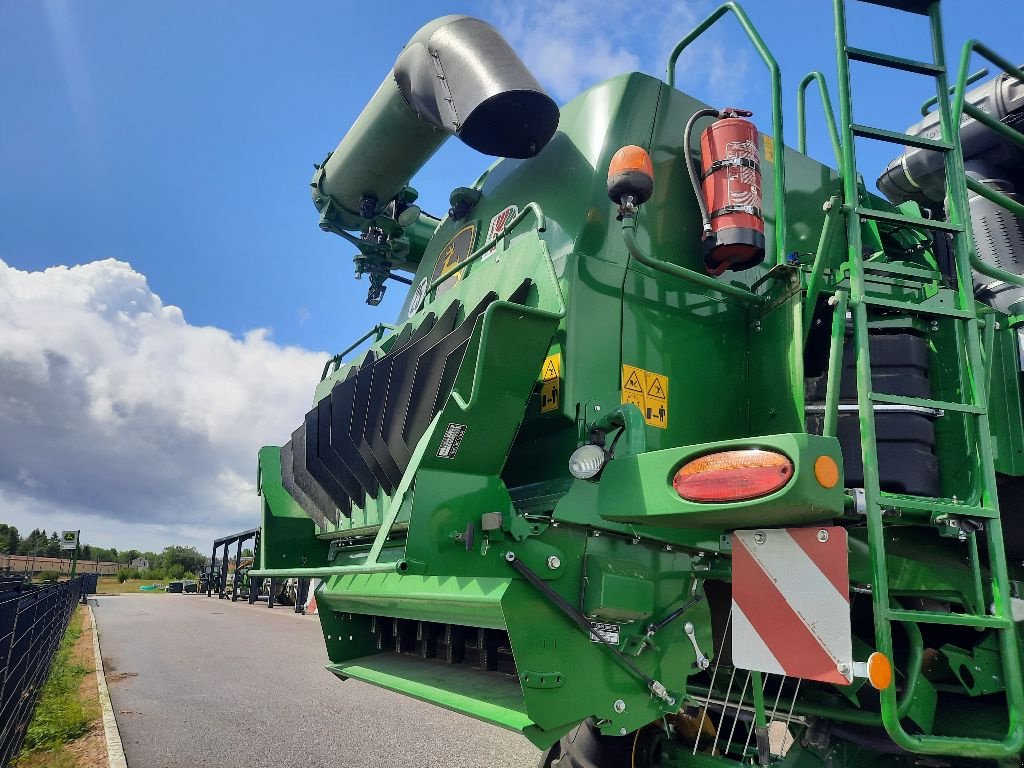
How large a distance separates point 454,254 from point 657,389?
190 centimetres

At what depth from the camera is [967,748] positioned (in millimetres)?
2295

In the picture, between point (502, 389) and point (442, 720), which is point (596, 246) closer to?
point (502, 389)

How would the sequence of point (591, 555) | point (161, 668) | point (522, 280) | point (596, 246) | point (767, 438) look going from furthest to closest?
point (161, 668) < point (596, 246) < point (522, 280) < point (591, 555) < point (767, 438)

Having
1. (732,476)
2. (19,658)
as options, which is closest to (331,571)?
(732,476)

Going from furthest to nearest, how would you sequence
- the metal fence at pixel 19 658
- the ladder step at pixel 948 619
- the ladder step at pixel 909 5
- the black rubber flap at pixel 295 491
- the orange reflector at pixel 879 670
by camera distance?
the metal fence at pixel 19 658 → the black rubber flap at pixel 295 491 → the ladder step at pixel 909 5 → the ladder step at pixel 948 619 → the orange reflector at pixel 879 670

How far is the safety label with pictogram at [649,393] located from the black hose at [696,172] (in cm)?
67

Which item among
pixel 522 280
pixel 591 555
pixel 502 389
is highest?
pixel 522 280

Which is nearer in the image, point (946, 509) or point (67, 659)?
point (946, 509)

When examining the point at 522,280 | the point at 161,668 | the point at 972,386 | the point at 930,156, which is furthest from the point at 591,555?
the point at 161,668

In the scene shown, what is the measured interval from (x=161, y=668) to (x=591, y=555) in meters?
9.45

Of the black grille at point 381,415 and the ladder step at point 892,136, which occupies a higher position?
the ladder step at point 892,136

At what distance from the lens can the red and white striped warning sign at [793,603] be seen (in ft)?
7.19

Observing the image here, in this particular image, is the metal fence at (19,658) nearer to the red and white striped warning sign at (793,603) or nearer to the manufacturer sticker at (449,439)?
the manufacturer sticker at (449,439)

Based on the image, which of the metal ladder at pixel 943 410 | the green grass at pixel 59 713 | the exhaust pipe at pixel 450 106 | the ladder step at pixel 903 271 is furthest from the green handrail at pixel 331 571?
the green grass at pixel 59 713
